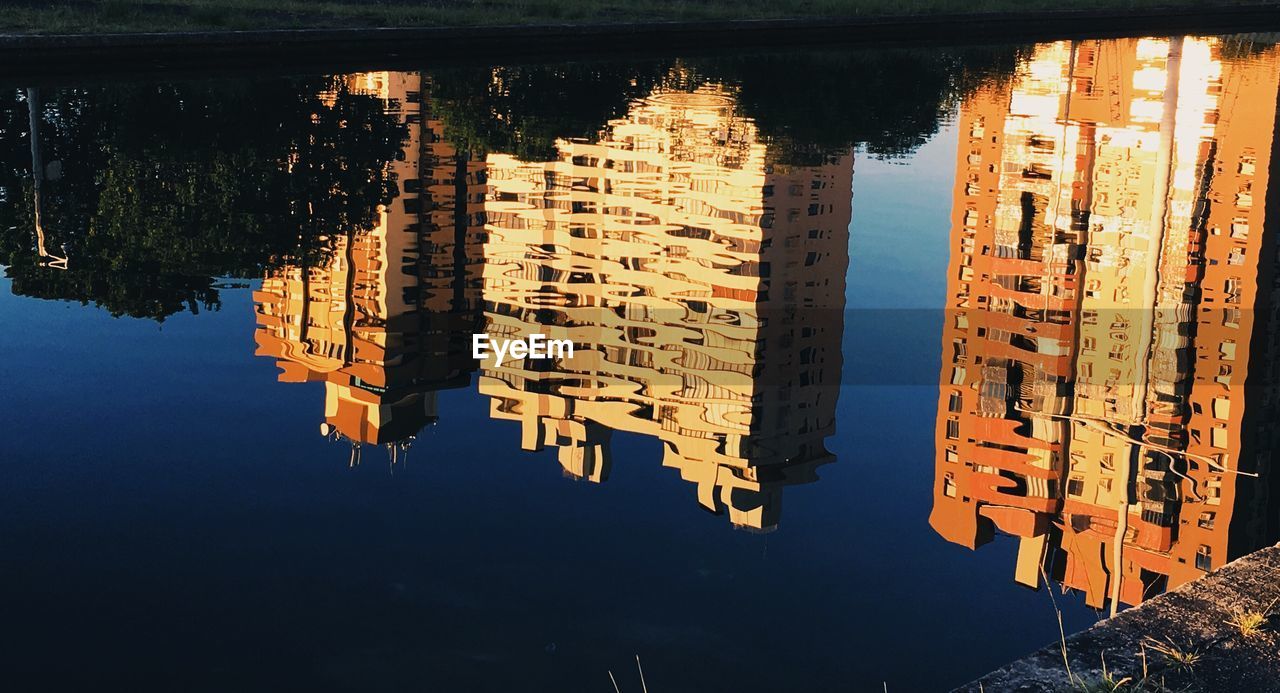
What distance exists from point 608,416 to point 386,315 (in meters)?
3.83

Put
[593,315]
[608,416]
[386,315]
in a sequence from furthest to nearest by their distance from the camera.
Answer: [386,315]
[593,315]
[608,416]

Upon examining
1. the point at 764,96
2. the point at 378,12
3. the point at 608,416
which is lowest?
the point at 608,416

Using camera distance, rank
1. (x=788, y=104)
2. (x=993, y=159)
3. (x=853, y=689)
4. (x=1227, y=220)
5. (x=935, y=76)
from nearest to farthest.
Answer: (x=853, y=689)
(x=1227, y=220)
(x=993, y=159)
(x=788, y=104)
(x=935, y=76)

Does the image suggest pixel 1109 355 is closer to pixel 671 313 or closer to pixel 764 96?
pixel 671 313

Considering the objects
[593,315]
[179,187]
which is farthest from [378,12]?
[593,315]

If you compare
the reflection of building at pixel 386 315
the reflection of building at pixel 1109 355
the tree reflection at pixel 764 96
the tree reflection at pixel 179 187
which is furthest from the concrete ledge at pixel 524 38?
the reflection of building at pixel 1109 355

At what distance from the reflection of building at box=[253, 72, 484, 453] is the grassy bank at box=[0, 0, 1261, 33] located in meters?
20.9

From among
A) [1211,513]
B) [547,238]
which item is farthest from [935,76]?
[1211,513]

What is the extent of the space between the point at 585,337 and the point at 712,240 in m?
4.12

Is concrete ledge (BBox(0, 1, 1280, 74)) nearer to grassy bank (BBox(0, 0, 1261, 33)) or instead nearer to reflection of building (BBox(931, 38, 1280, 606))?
grassy bank (BBox(0, 0, 1261, 33))

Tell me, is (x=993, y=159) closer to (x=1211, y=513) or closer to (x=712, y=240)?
(x=712, y=240)

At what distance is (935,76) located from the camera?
129 ft

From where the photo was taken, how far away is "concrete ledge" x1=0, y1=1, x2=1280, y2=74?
1231 inches

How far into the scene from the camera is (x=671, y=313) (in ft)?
47.0
